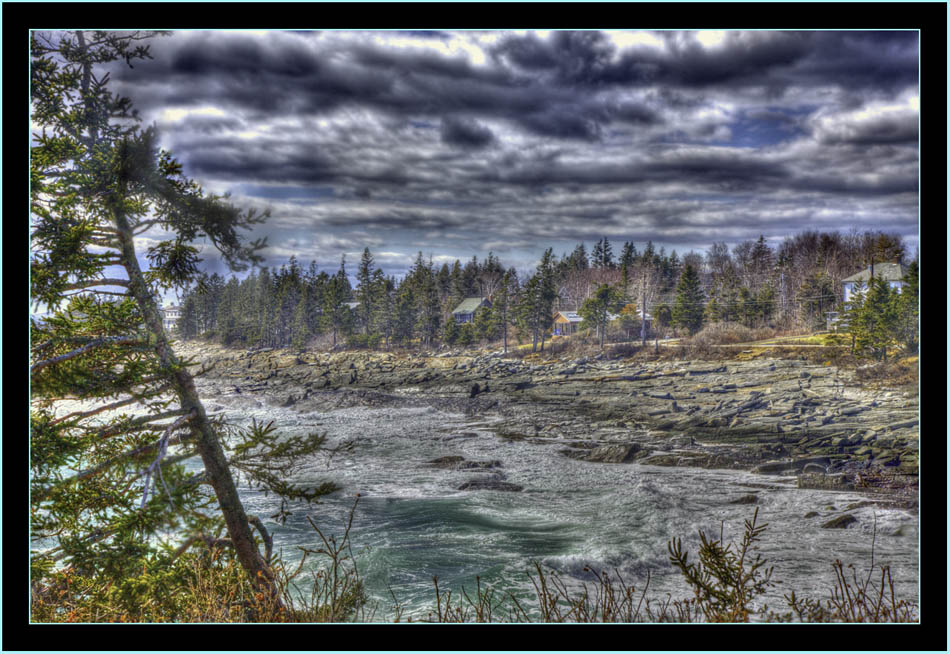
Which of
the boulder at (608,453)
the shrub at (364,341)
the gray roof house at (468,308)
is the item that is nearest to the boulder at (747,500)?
the boulder at (608,453)

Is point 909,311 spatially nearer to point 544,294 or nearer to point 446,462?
point 544,294

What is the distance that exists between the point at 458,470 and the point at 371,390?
195cm

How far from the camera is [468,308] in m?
7.34

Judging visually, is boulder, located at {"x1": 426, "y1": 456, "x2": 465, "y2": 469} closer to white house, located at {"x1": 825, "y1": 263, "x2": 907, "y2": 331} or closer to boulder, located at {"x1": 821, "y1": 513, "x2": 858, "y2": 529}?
boulder, located at {"x1": 821, "y1": 513, "x2": 858, "y2": 529}

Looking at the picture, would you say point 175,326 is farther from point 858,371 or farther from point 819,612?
point 858,371

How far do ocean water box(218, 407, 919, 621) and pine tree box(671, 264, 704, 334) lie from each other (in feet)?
7.86

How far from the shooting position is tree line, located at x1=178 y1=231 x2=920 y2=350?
5363 millimetres

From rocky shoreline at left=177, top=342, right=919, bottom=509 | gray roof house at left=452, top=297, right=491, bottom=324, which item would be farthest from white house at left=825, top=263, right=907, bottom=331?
gray roof house at left=452, top=297, right=491, bottom=324

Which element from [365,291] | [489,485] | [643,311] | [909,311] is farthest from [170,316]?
[643,311]

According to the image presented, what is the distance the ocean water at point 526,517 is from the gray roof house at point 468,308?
8.07 ft

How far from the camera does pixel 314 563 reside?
5.87 m

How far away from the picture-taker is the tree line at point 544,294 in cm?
536
